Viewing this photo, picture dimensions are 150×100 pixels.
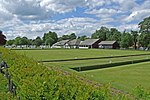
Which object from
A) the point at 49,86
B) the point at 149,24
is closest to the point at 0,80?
the point at 49,86

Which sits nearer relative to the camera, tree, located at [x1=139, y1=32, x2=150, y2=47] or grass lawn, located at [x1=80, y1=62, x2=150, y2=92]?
grass lawn, located at [x1=80, y1=62, x2=150, y2=92]

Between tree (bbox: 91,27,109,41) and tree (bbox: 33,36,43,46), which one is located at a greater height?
tree (bbox: 91,27,109,41)

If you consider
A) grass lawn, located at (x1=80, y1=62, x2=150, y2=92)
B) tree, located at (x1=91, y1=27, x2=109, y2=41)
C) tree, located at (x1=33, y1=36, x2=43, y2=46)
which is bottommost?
grass lawn, located at (x1=80, y1=62, x2=150, y2=92)

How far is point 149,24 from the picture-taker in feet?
291

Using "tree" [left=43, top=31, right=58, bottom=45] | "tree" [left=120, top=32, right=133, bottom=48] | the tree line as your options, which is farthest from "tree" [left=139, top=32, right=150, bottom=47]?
"tree" [left=43, top=31, right=58, bottom=45]

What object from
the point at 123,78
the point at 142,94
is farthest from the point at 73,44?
the point at 142,94

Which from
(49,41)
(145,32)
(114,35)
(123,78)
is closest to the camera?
(123,78)

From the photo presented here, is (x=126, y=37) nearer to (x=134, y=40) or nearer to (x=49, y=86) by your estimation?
(x=134, y=40)

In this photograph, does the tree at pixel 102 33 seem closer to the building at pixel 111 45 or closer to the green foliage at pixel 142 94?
the building at pixel 111 45

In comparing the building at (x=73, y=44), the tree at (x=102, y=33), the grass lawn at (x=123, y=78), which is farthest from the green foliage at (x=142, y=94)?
the tree at (x=102, y=33)

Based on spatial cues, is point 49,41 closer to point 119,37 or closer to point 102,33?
point 102,33

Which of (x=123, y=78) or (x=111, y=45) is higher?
(x=111, y=45)

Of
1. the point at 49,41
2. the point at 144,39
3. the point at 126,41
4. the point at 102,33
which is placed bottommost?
the point at 126,41

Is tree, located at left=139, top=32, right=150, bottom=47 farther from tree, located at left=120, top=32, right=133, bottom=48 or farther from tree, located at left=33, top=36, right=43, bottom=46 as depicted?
tree, located at left=33, top=36, right=43, bottom=46
